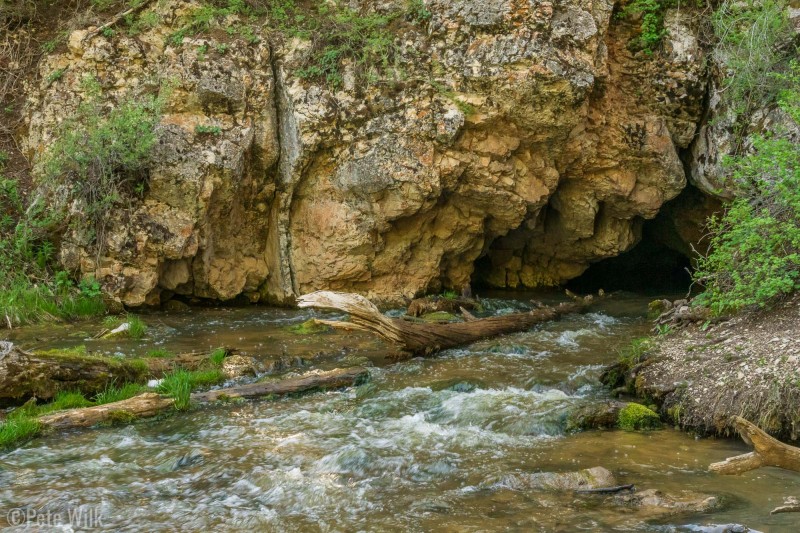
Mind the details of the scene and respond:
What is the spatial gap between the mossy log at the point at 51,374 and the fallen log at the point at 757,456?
611cm

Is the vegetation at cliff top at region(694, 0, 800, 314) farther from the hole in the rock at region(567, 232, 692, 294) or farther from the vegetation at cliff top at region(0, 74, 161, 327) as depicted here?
the vegetation at cliff top at region(0, 74, 161, 327)

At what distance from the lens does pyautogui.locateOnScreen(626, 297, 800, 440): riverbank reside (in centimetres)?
593

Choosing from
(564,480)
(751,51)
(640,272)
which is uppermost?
(751,51)

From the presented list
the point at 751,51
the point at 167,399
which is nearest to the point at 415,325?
the point at 167,399

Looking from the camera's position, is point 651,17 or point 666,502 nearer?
point 666,502

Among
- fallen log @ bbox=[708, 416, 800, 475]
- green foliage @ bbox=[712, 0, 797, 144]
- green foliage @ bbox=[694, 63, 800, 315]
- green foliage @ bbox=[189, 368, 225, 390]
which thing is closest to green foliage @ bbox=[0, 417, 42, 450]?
green foliage @ bbox=[189, 368, 225, 390]

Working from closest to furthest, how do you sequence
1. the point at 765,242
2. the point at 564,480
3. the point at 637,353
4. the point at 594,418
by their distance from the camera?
the point at 564,480 → the point at 594,418 → the point at 765,242 → the point at 637,353

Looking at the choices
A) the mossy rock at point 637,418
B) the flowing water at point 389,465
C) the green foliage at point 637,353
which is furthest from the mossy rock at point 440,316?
the mossy rock at point 637,418

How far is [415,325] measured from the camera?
9375 millimetres

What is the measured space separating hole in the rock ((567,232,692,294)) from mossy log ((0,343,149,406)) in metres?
12.0

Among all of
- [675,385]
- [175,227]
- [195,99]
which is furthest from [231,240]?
[675,385]

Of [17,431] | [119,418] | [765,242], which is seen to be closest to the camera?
[17,431]

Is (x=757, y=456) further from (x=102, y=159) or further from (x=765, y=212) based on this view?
(x=102, y=159)

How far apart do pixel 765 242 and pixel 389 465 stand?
4876 millimetres
